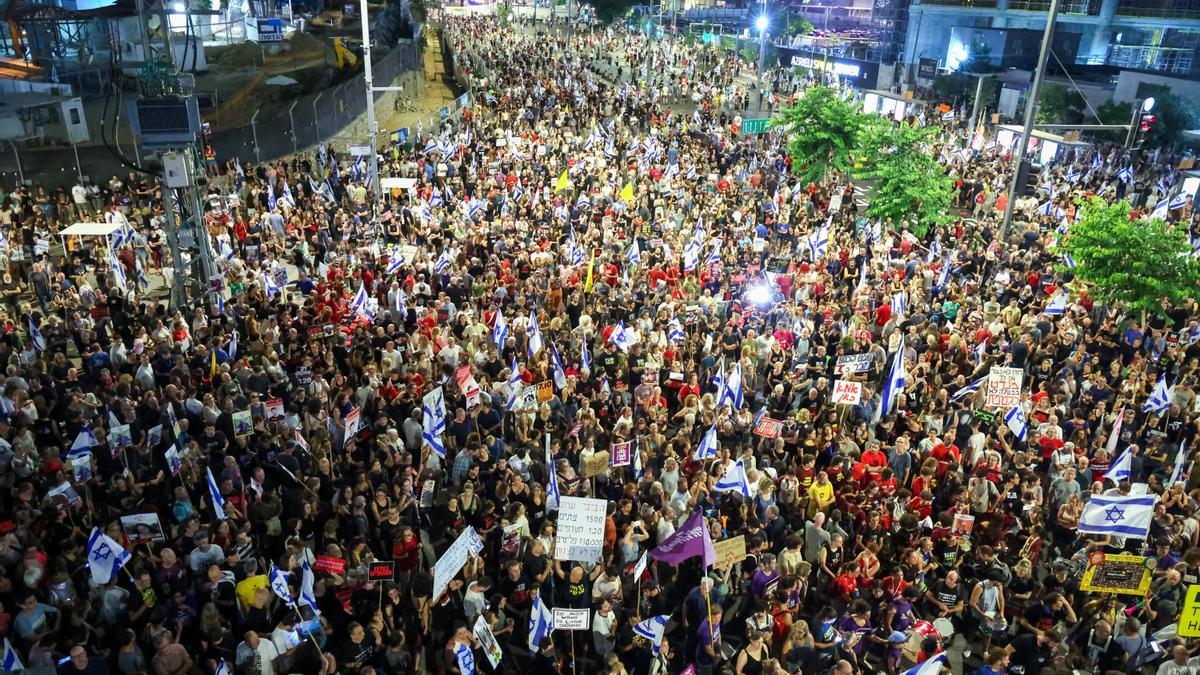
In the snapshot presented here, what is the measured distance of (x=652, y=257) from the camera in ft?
67.6

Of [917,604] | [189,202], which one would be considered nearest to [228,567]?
[917,604]

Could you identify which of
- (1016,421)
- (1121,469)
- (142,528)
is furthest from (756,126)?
(142,528)

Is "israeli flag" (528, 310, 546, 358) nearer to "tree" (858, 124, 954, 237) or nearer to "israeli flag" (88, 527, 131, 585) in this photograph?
"israeli flag" (88, 527, 131, 585)

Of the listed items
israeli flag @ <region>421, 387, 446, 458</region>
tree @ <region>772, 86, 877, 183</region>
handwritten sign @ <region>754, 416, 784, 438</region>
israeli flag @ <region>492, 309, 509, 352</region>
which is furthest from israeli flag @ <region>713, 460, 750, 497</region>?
tree @ <region>772, 86, 877, 183</region>

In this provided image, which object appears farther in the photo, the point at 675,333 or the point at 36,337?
the point at 675,333

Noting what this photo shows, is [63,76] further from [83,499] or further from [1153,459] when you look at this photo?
[1153,459]

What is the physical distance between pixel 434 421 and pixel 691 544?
4312 millimetres

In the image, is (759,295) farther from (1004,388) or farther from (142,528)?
(142,528)

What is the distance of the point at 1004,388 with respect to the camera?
1320 cm

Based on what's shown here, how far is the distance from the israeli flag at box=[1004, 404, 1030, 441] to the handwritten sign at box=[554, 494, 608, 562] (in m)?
6.86

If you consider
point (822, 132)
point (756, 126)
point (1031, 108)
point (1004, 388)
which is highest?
point (1031, 108)

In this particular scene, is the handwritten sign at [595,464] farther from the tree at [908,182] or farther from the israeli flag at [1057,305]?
the tree at [908,182]

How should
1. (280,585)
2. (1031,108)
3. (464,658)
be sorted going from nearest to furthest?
(464,658), (280,585), (1031,108)

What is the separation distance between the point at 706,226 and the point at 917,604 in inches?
580
